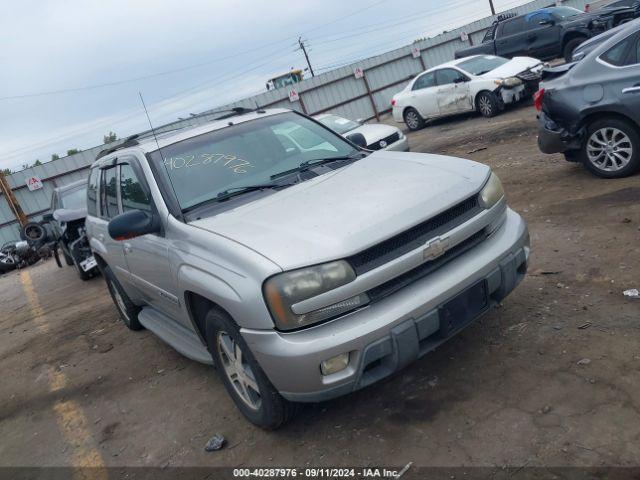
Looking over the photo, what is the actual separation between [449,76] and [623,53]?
8208mm

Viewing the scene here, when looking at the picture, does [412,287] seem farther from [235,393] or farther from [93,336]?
[93,336]

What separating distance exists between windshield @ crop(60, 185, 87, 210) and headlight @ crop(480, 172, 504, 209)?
343 inches

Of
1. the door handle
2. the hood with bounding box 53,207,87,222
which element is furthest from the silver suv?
the hood with bounding box 53,207,87,222

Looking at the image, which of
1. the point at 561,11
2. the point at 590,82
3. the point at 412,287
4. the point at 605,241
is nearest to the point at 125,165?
the point at 412,287

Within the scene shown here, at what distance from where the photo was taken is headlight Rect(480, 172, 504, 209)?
3.27 meters

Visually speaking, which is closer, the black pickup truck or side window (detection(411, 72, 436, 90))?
the black pickup truck

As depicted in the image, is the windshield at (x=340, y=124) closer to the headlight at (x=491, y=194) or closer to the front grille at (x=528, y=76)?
the front grille at (x=528, y=76)

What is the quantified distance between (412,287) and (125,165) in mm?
2590

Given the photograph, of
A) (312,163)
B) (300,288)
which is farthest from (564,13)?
(300,288)

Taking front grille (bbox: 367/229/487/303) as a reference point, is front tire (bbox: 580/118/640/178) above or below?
below

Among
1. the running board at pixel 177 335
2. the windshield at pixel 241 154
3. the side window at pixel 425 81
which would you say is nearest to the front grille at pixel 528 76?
the side window at pixel 425 81

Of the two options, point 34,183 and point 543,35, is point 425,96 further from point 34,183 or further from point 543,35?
point 34,183

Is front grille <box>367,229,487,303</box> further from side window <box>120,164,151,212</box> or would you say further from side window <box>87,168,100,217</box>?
side window <box>87,168,100,217</box>

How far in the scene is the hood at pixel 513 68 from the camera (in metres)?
12.4
